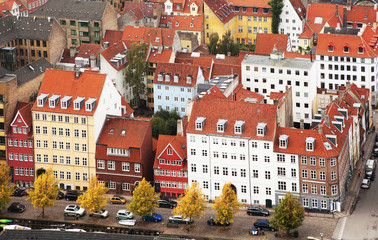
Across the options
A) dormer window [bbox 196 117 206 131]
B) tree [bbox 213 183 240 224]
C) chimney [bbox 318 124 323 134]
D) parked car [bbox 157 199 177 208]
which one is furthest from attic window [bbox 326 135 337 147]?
parked car [bbox 157 199 177 208]

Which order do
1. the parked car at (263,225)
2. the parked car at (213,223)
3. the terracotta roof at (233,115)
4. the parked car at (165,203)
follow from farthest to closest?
the parked car at (165,203), the terracotta roof at (233,115), the parked car at (213,223), the parked car at (263,225)

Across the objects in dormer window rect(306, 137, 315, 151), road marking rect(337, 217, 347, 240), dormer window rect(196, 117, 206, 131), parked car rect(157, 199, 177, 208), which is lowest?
road marking rect(337, 217, 347, 240)

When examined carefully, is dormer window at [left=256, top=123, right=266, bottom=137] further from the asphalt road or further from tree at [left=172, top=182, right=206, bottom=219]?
tree at [left=172, top=182, right=206, bottom=219]

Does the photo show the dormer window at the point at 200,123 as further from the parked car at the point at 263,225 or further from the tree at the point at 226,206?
the parked car at the point at 263,225

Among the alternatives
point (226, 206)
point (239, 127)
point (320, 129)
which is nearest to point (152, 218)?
point (226, 206)

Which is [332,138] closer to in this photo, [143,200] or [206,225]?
[206,225]

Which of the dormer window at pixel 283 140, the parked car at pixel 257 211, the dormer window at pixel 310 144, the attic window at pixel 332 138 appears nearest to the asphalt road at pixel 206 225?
the parked car at pixel 257 211
